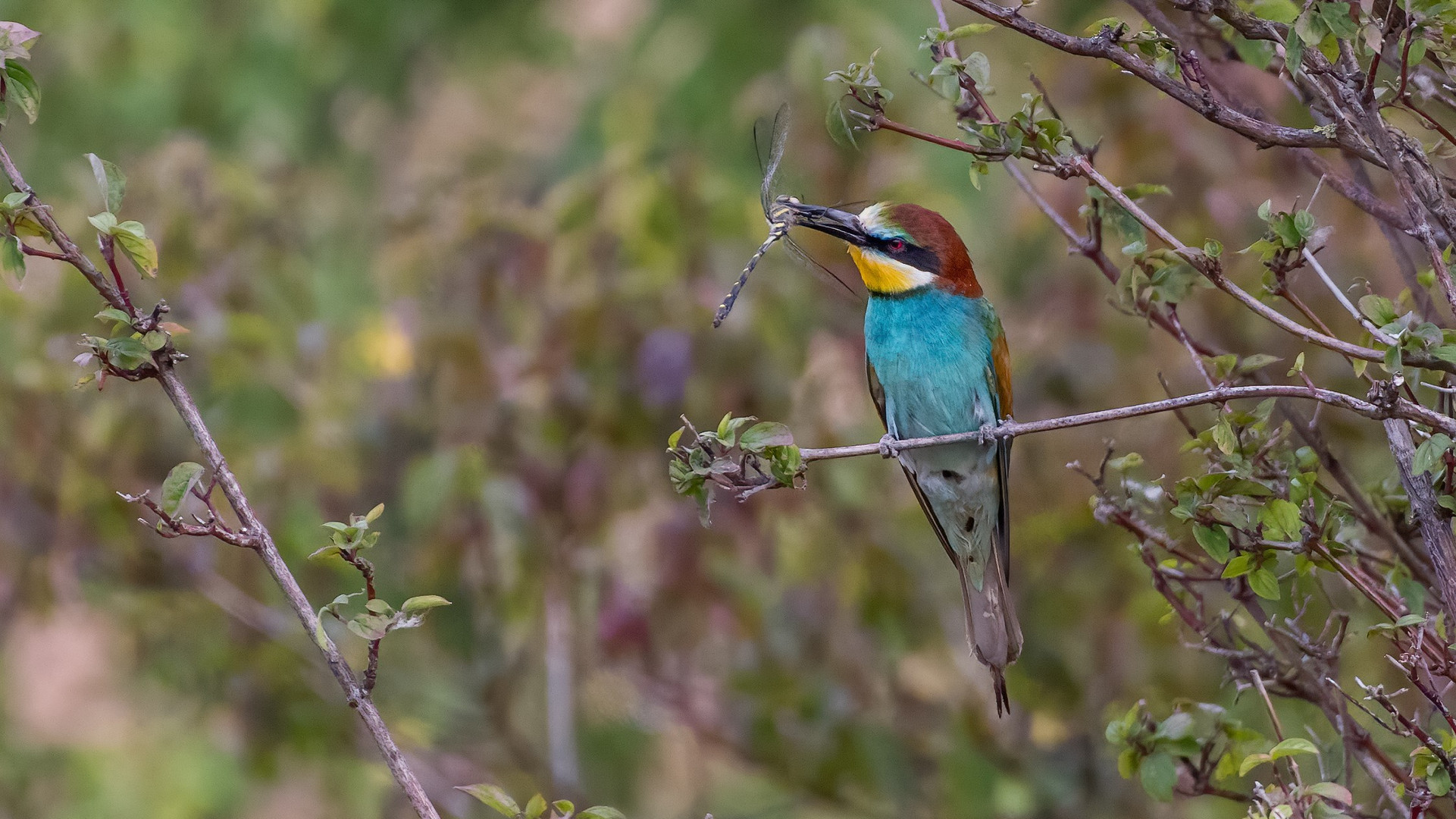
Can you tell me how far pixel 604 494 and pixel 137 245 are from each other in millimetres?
2003

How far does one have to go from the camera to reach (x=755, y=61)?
4.68 metres

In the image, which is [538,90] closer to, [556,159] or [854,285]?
[556,159]

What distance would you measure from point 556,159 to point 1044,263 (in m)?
2.54

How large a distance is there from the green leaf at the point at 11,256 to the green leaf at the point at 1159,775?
1.39 metres

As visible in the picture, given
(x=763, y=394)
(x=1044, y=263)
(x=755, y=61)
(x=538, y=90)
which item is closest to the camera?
Answer: (x=763, y=394)

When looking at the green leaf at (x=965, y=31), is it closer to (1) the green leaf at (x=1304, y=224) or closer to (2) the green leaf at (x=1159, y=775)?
(1) the green leaf at (x=1304, y=224)

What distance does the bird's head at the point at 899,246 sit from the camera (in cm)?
262

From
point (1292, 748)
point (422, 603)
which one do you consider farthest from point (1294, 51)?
point (422, 603)

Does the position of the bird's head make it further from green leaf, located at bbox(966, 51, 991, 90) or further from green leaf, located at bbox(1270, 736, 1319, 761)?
green leaf, located at bbox(1270, 736, 1319, 761)

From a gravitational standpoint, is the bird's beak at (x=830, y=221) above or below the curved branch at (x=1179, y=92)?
above

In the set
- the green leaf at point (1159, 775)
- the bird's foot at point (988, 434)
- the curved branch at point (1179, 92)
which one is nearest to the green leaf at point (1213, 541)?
the green leaf at point (1159, 775)

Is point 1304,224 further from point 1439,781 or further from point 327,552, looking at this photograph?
point 327,552

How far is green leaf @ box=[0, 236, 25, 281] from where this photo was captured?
4.54ft

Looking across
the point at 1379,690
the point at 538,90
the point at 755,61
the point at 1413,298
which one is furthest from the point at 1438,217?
the point at 538,90
